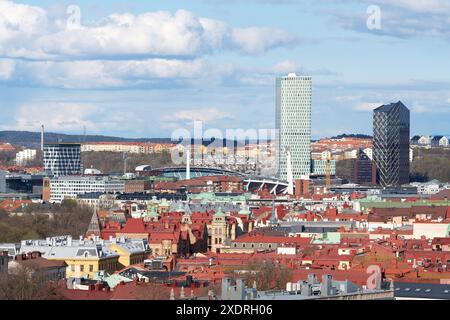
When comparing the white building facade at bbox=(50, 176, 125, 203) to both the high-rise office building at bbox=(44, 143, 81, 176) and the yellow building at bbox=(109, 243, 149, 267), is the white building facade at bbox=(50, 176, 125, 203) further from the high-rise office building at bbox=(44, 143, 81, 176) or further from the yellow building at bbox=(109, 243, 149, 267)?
the yellow building at bbox=(109, 243, 149, 267)

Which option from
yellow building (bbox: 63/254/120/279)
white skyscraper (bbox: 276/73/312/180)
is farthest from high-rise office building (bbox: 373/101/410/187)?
yellow building (bbox: 63/254/120/279)

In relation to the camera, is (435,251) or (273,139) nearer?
(435,251)

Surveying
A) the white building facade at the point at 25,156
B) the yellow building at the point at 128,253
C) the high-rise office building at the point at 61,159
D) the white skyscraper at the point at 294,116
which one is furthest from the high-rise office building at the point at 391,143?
the yellow building at the point at 128,253

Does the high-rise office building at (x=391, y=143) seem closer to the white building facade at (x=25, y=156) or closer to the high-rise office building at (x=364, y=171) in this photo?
the high-rise office building at (x=364, y=171)

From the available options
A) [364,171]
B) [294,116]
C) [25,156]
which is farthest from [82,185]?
[25,156]

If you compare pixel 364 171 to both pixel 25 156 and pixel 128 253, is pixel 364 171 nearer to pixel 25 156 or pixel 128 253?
pixel 25 156
